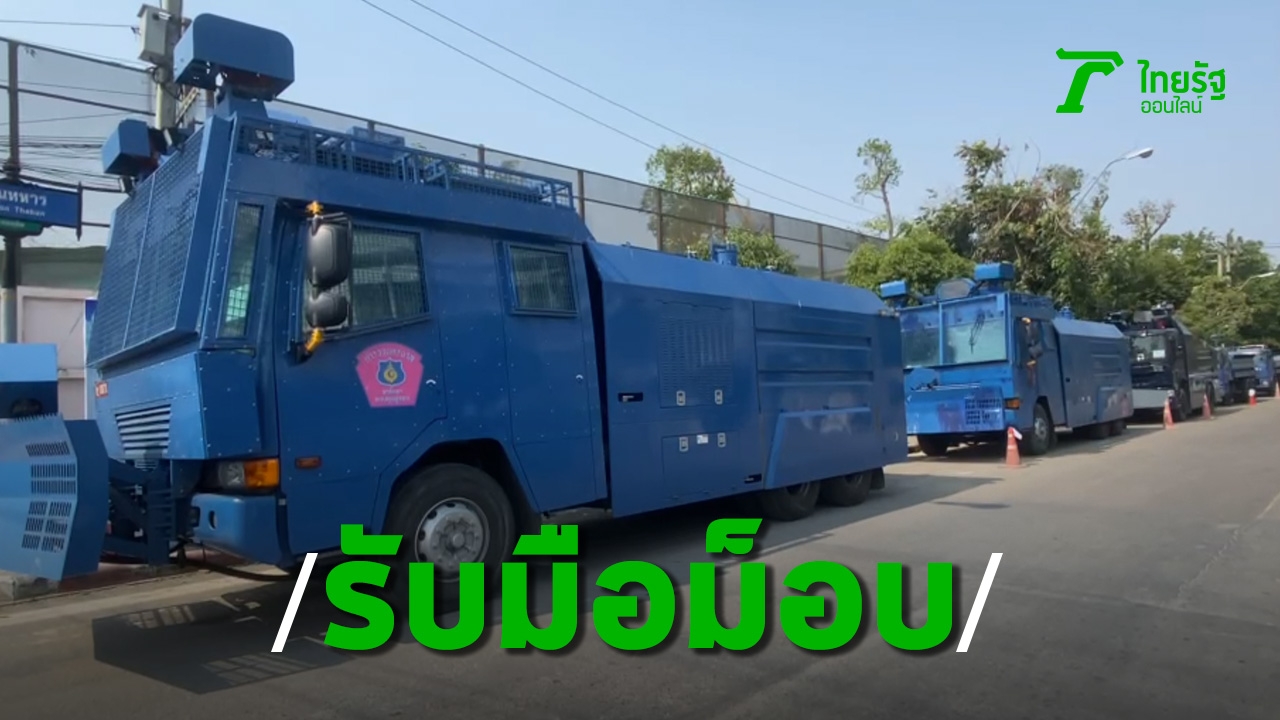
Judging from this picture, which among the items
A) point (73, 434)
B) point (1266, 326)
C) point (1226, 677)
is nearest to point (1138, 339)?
point (1226, 677)

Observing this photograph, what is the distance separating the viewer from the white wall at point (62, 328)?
11.5m

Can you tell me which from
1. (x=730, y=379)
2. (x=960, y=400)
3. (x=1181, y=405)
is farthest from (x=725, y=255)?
(x=1181, y=405)

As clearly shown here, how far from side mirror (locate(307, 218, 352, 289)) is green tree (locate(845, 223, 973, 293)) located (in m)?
20.0

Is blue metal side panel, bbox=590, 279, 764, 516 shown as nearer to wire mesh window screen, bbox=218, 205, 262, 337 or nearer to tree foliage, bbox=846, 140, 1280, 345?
wire mesh window screen, bbox=218, 205, 262, 337

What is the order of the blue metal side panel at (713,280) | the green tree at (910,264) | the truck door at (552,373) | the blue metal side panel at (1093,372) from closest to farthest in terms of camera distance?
the truck door at (552,373) < the blue metal side panel at (713,280) < the blue metal side panel at (1093,372) < the green tree at (910,264)

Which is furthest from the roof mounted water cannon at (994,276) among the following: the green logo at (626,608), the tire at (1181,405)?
the tire at (1181,405)

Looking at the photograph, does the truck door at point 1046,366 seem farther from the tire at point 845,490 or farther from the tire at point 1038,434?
the tire at point 845,490

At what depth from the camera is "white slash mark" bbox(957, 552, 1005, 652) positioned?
5.59 metres

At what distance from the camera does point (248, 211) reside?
5.52 m

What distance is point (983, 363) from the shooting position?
16125mm

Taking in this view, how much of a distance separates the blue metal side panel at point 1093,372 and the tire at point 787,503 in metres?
10.2

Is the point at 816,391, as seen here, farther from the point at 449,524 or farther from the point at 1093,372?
the point at 1093,372

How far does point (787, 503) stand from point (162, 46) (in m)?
7.69

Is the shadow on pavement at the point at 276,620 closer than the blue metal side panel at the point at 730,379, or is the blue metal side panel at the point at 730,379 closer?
the shadow on pavement at the point at 276,620
